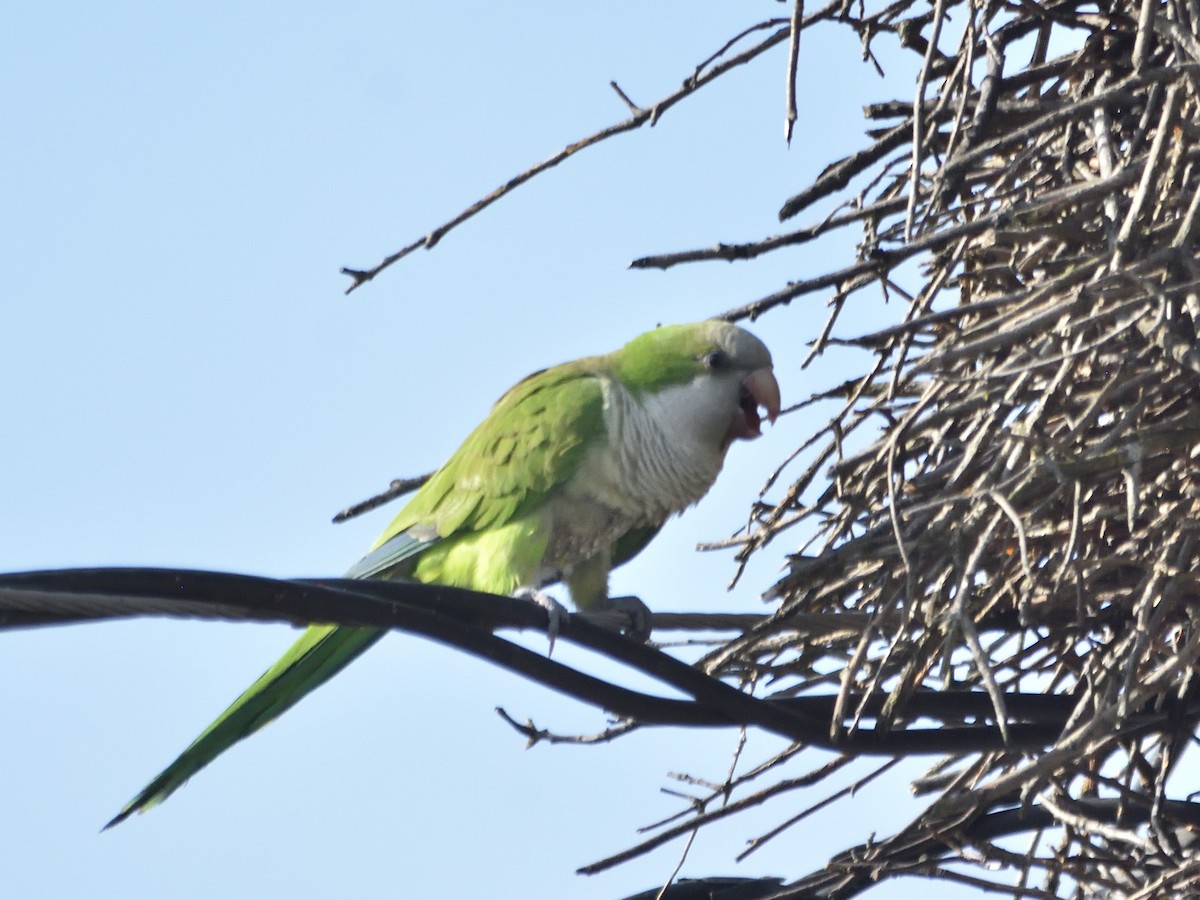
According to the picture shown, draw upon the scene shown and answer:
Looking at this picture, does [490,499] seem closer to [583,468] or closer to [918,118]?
[583,468]

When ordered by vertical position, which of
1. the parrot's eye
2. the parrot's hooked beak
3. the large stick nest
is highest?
the parrot's eye

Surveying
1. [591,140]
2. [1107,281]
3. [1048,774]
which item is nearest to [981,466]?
[1107,281]

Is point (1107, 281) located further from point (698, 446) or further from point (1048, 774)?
point (698, 446)

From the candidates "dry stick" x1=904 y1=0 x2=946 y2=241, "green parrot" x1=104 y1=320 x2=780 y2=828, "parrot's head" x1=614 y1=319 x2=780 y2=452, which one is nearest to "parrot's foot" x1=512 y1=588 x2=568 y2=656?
"green parrot" x1=104 y1=320 x2=780 y2=828

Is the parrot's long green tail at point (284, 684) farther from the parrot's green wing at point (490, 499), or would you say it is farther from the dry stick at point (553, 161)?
the dry stick at point (553, 161)

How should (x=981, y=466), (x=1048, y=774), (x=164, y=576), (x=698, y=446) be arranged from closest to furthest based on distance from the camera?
1. (x=164, y=576)
2. (x=1048, y=774)
3. (x=981, y=466)
4. (x=698, y=446)

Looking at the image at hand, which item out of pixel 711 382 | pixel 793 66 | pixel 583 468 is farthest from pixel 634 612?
pixel 793 66

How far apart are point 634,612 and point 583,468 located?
374mm

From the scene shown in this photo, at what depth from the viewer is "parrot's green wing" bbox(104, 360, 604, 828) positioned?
3.34m

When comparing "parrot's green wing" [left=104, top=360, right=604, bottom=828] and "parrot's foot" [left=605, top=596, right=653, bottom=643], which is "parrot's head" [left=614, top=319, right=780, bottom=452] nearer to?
"parrot's green wing" [left=104, top=360, right=604, bottom=828]

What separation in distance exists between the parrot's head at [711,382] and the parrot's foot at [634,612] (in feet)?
1.45

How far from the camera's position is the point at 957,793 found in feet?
9.83

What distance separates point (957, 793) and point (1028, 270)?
1084mm

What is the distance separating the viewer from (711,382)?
12.2ft
